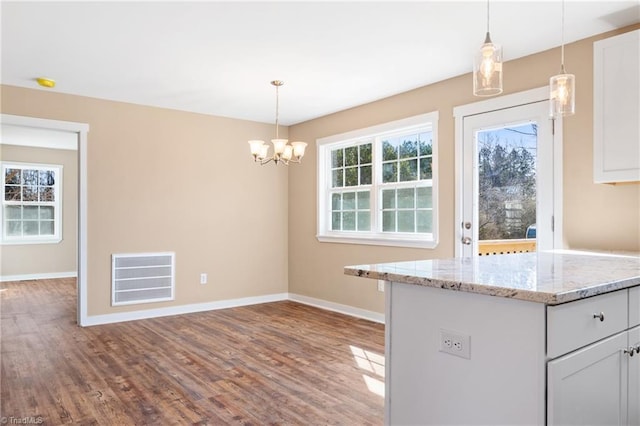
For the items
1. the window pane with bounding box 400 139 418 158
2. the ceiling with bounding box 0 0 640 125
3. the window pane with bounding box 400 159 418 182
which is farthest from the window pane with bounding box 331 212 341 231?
the ceiling with bounding box 0 0 640 125

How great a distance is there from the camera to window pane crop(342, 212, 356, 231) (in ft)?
18.0

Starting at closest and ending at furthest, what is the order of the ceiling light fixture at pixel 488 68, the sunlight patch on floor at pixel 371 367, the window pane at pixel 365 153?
the ceiling light fixture at pixel 488 68 → the sunlight patch on floor at pixel 371 367 → the window pane at pixel 365 153

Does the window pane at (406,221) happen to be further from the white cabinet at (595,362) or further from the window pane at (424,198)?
the white cabinet at (595,362)

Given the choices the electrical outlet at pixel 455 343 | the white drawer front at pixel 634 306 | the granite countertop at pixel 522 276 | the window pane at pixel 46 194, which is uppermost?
the window pane at pixel 46 194

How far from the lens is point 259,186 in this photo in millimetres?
6055

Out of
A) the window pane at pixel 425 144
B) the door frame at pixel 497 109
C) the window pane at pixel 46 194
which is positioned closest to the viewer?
the door frame at pixel 497 109

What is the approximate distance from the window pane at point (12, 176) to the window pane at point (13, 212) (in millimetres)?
464

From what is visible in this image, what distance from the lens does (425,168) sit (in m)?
4.54

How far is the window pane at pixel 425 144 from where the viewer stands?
4.49 m

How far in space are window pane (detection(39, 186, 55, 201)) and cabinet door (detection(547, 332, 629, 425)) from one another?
9.34 metres

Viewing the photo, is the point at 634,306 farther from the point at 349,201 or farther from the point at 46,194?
the point at 46,194

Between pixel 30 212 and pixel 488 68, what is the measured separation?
889 centimetres

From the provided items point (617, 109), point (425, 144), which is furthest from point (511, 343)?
point (425, 144)

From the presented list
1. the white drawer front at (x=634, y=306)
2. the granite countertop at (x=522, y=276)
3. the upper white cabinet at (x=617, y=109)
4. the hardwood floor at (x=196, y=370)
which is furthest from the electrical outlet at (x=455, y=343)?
the upper white cabinet at (x=617, y=109)
